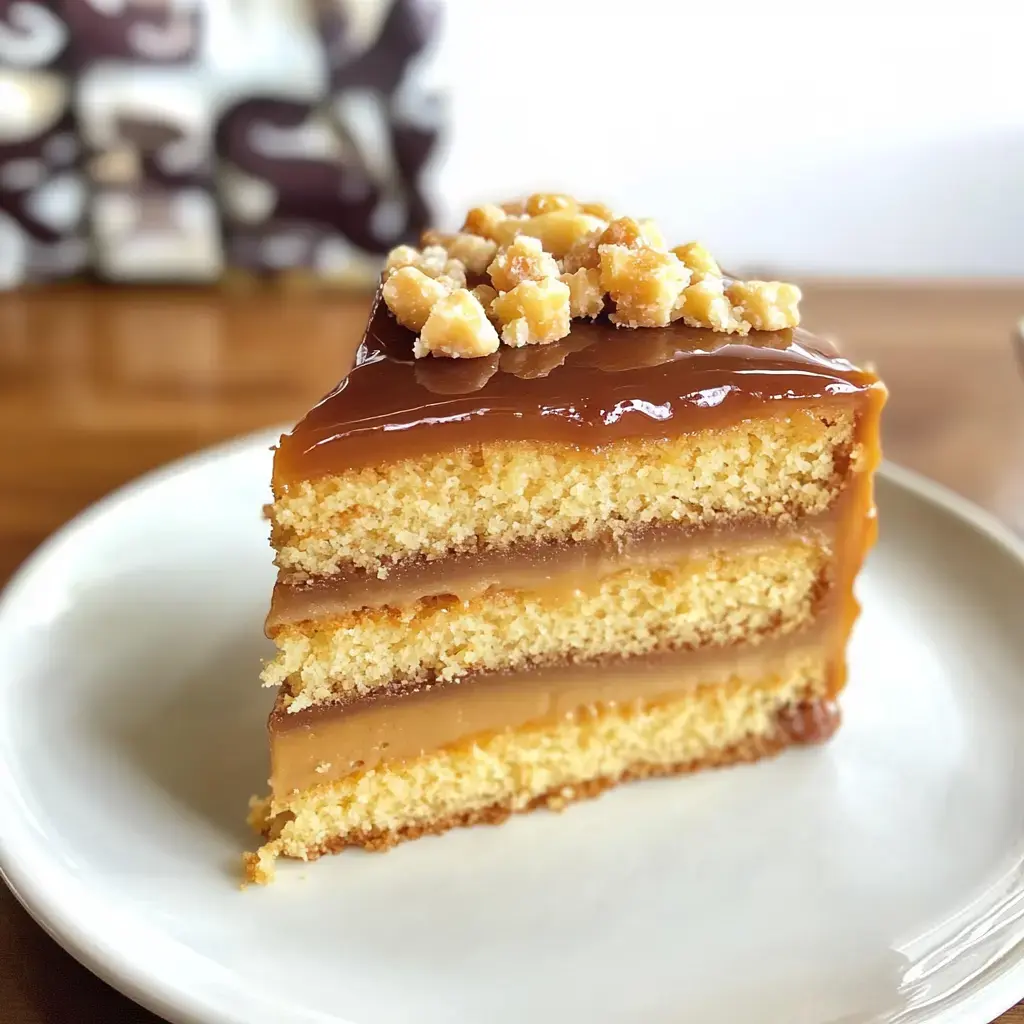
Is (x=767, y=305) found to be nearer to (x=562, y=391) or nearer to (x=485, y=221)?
(x=562, y=391)

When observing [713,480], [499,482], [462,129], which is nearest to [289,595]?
[499,482]

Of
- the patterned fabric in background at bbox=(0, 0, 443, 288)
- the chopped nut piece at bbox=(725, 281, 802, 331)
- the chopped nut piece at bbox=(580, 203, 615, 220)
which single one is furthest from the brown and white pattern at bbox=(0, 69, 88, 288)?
the chopped nut piece at bbox=(725, 281, 802, 331)

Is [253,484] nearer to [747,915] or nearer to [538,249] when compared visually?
[538,249]

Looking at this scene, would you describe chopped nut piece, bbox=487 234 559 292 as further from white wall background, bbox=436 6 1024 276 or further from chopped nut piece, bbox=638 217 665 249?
white wall background, bbox=436 6 1024 276

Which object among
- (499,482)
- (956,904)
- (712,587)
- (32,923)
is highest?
(499,482)

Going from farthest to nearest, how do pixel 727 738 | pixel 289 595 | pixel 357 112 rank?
pixel 357 112
pixel 727 738
pixel 289 595

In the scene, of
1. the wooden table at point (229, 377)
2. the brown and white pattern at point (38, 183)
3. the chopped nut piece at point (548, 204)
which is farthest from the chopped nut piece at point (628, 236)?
the brown and white pattern at point (38, 183)
